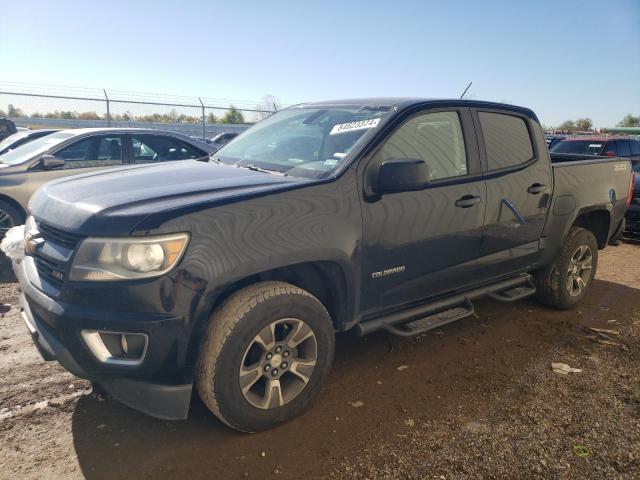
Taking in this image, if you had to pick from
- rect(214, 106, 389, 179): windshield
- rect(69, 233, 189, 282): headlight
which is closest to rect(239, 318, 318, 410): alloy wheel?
rect(69, 233, 189, 282): headlight

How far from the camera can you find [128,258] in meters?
2.24

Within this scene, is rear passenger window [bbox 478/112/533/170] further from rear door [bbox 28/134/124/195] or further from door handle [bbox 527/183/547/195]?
rear door [bbox 28/134/124/195]

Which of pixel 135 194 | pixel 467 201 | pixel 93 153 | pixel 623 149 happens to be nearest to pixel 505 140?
pixel 467 201

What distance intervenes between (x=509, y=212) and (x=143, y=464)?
3.03 m

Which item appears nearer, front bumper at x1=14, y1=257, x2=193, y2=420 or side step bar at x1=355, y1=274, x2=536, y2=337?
front bumper at x1=14, y1=257, x2=193, y2=420

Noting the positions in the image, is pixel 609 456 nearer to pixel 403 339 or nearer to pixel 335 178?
pixel 403 339

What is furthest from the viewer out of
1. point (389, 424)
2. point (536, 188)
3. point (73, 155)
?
point (73, 155)

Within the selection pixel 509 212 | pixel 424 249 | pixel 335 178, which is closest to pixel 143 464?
pixel 335 178

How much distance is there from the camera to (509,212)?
3.81 metres

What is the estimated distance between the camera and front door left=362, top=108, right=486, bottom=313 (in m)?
3.01

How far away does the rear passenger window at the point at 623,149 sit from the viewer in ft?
36.9

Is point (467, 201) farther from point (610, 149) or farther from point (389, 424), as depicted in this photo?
point (610, 149)

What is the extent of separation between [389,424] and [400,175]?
4.68ft

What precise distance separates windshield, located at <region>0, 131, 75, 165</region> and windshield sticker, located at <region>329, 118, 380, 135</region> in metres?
4.62
